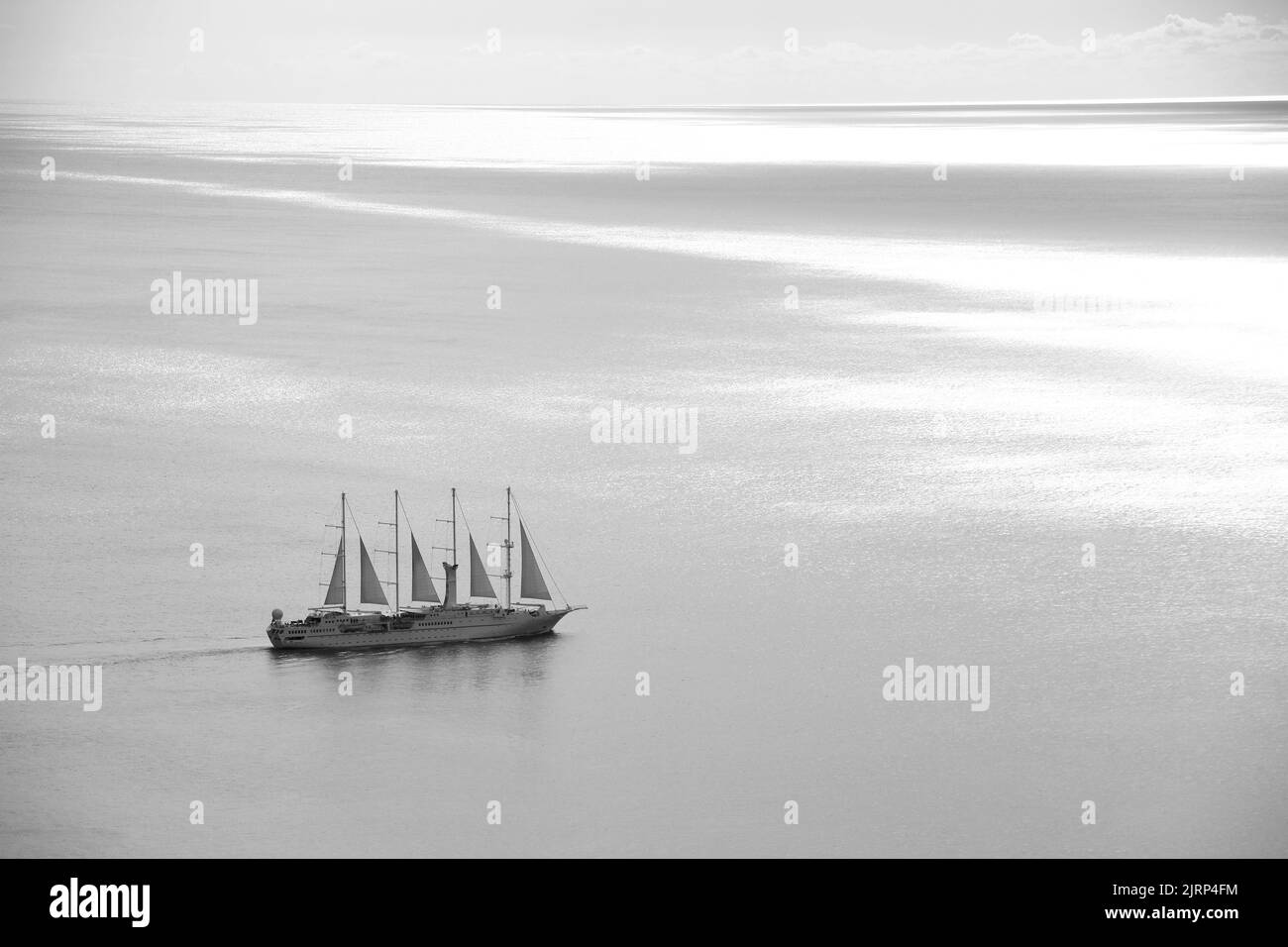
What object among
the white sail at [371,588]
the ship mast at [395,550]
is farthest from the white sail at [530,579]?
the white sail at [371,588]

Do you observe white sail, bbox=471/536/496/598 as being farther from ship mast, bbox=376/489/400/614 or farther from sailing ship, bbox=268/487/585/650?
ship mast, bbox=376/489/400/614

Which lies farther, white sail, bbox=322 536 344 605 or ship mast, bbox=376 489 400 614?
ship mast, bbox=376 489 400 614

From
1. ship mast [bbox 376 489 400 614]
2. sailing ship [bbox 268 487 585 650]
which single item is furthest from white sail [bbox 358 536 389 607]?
ship mast [bbox 376 489 400 614]

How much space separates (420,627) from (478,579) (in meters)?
1.58

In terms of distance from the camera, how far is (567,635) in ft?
99.3

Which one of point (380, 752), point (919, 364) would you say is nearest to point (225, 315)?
point (919, 364)

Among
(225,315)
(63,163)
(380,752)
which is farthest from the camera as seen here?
(63,163)

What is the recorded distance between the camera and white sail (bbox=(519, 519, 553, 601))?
102 feet

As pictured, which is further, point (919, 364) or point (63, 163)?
point (63, 163)

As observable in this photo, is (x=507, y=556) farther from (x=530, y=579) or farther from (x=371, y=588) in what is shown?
(x=371, y=588)
